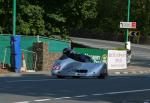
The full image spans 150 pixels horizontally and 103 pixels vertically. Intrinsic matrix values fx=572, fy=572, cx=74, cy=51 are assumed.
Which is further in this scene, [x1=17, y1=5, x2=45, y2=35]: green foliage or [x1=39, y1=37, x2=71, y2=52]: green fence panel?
[x1=17, y1=5, x2=45, y2=35]: green foliage

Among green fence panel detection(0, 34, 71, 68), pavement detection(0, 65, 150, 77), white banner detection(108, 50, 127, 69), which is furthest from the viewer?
white banner detection(108, 50, 127, 69)

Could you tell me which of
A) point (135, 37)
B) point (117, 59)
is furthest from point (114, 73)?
point (135, 37)

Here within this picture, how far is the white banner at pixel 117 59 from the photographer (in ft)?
138

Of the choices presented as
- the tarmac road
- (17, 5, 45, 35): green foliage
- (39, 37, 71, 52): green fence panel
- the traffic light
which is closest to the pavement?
(39, 37, 71, 52): green fence panel

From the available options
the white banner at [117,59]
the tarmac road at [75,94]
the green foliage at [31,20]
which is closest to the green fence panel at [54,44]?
the white banner at [117,59]

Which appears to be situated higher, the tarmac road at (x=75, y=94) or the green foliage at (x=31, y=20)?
the green foliage at (x=31, y=20)

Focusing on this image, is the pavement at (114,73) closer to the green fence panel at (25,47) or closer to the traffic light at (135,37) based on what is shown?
the green fence panel at (25,47)

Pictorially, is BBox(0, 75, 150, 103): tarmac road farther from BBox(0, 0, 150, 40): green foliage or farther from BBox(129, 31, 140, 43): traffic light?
BBox(129, 31, 140, 43): traffic light

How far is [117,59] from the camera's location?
42625mm

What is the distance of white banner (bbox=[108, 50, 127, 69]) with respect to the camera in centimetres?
4203

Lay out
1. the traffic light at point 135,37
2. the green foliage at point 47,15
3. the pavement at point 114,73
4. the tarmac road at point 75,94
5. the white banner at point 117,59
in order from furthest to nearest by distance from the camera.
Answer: the traffic light at point 135,37
the green foliage at point 47,15
the white banner at point 117,59
the pavement at point 114,73
the tarmac road at point 75,94

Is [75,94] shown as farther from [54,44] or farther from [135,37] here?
[135,37]

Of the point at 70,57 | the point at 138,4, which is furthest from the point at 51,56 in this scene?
the point at 138,4

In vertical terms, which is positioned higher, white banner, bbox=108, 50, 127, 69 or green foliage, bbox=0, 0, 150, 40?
green foliage, bbox=0, 0, 150, 40
